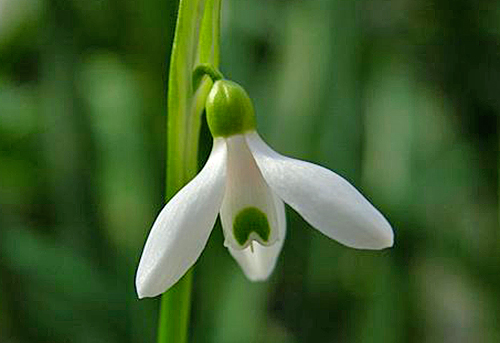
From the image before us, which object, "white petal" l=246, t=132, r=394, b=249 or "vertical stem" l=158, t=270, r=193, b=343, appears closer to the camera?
"white petal" l=246, t=132, r=394, b=249

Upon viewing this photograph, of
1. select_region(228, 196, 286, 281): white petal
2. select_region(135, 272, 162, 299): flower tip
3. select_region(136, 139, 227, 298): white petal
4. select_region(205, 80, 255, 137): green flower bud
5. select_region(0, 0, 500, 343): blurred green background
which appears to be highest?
select_region(205, 80, 255, 137): green flower bud

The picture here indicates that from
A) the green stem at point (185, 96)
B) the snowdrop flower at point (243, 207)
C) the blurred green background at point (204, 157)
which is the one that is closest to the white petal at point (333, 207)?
the snowdrop flower at point (243, 207)

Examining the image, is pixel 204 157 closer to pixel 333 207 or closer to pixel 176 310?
pixel 176 310

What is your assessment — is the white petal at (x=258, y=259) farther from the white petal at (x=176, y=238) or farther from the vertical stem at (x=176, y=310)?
the white petal at (x=176, y=238)

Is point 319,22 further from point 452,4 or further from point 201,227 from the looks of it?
point 201,227

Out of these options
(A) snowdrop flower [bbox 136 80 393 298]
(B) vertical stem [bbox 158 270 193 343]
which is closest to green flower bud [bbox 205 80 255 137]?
(A) snowdrop flower [bbox 136 80 393 298]

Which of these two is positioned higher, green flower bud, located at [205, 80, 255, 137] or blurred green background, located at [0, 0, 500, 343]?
green flower bud, located at [205, 80, 255, 137]

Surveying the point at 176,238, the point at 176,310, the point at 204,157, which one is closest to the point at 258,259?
the point at 176,310

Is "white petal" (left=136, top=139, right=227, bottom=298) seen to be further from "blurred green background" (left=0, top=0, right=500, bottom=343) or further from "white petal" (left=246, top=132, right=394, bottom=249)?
"blurred green background" (left=0, top=0, right=500, bottom=343)
